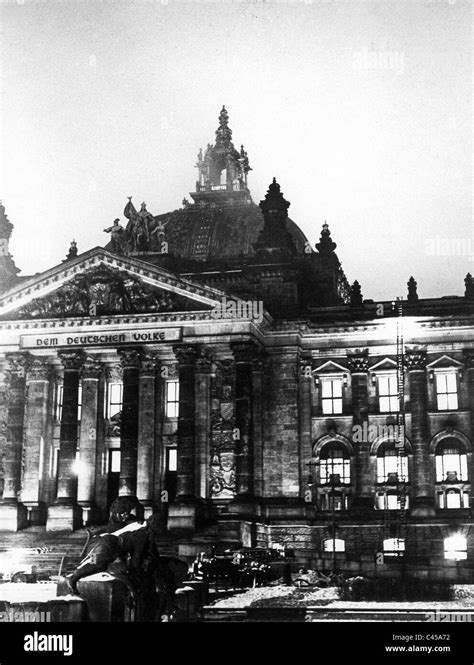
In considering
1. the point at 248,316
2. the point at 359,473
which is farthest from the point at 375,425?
the point at 248,316

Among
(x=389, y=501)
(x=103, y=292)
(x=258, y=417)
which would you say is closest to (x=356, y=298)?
(x=258, y=417)

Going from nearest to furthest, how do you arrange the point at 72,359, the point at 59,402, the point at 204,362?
the point at 72,359 → the point at 204,362 → the point at 59,402

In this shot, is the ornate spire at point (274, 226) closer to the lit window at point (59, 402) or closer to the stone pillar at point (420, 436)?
the stone pillar at point (420, 436)

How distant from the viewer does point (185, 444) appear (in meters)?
51.3

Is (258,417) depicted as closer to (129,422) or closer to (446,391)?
(129,422)

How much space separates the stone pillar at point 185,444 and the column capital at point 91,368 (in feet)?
16.5

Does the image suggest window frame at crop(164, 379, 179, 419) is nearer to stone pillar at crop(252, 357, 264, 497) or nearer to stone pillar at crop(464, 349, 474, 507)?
stone pillar at crop(252, 357, 264, 497)

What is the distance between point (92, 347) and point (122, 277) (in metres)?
4.02

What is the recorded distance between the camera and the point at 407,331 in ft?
182

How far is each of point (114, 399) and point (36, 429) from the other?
4528mm

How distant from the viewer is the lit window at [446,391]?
55094 millimetres

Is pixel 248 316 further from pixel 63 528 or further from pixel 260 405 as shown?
pixel 63 528

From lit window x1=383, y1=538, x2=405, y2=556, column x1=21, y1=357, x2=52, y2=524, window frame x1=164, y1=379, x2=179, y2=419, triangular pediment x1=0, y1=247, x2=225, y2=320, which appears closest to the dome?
window frame x1=164, y1=379, x2=179, y2=419

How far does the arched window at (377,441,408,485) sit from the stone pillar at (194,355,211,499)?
31.4 ft
